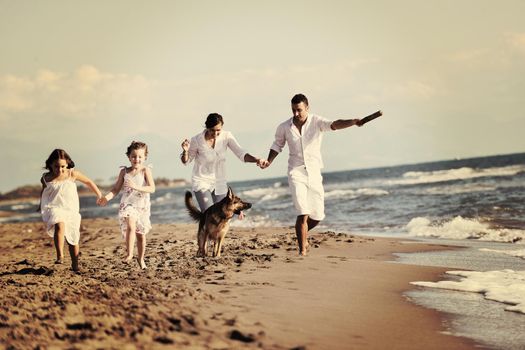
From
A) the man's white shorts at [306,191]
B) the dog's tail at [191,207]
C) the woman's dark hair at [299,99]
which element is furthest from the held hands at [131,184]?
the woman's dark hair at [299,99]

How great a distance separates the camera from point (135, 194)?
7.82 m

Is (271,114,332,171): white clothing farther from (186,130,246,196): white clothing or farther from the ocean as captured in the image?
the ocean

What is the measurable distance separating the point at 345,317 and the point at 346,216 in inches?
555

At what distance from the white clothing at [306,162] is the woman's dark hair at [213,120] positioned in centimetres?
94

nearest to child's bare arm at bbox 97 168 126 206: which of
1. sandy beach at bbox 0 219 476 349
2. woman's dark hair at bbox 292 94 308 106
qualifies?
sandy beach at bbox 0 219 476 349

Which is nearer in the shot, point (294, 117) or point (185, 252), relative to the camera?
point (294, 117)

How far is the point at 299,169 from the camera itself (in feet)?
27.0

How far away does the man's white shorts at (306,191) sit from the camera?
8.20m

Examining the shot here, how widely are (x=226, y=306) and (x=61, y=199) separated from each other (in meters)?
3.82

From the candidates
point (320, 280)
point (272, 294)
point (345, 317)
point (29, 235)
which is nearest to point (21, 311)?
point (272, 294)

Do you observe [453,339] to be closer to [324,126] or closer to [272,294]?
[272,294]

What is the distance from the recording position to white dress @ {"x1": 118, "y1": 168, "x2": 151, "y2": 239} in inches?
305

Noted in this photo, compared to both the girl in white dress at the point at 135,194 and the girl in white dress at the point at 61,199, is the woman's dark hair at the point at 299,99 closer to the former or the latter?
the girl in white dress at the point at 135,194

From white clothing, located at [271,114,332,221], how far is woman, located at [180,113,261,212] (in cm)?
56
